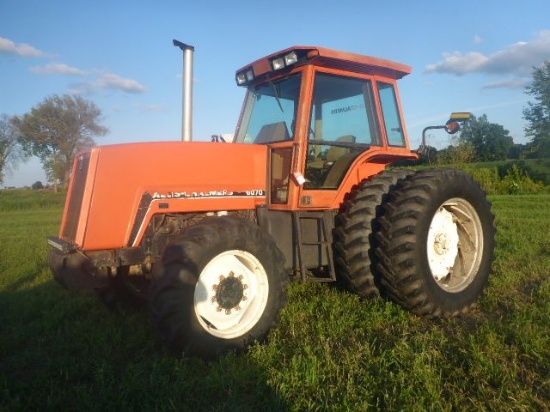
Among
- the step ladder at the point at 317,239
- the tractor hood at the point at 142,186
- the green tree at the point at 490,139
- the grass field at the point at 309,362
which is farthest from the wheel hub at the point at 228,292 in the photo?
the green tree at the point at 490,139

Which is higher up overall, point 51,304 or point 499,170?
point 499,170

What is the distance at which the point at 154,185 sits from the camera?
11.6ft

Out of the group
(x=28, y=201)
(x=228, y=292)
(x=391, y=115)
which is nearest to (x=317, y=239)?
(x=228, y=292)

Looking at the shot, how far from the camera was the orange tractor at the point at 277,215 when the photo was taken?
3391 mm

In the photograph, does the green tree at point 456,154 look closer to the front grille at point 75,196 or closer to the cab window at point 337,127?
the cab window at point 337,127

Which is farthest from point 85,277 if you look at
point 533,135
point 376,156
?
point 533,135

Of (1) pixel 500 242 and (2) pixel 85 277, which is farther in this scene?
(1) pixel 500 242

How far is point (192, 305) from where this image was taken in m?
3.16

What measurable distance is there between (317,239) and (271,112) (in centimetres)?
134

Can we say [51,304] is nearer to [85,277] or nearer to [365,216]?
[85,277]

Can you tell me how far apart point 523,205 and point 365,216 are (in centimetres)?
1249

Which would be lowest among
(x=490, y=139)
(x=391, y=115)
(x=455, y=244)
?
(x=455, y=244)

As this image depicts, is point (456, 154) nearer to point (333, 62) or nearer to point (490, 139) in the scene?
point (333, 62)

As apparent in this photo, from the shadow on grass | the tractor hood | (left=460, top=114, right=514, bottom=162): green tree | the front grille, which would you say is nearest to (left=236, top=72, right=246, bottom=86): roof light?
the tractor hood
